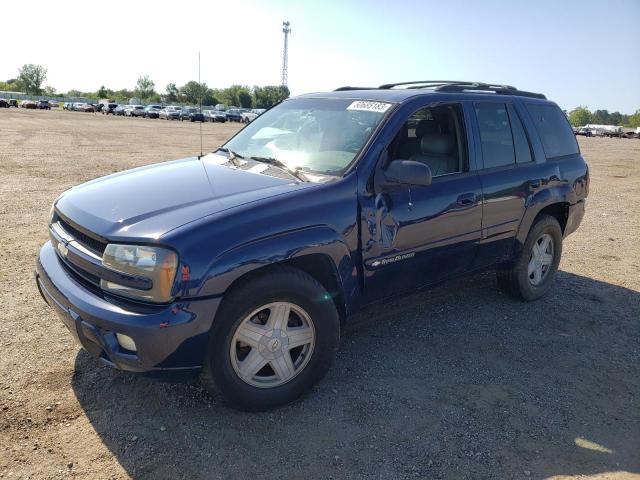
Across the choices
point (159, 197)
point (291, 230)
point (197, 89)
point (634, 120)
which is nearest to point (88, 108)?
point (197, 89)

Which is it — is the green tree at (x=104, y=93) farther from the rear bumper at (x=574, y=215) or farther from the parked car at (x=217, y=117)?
the rear bumper at (x=574, y=215)

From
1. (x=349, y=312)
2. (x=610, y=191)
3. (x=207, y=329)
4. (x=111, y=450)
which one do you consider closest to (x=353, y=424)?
(x=349, y=312)

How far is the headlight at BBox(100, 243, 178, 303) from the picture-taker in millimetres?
2525

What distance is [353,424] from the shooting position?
3.00m

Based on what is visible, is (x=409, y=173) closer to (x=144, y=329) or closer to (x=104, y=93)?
(x=144, y=329)

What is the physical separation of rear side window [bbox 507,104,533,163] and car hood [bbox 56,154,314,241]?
7.48 ft

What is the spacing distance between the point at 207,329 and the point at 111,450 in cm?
83

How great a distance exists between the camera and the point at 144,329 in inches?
98.3

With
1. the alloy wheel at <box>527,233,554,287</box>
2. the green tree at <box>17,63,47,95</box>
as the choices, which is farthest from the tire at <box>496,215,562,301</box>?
the green tree at <box>17,63,47,95</box>

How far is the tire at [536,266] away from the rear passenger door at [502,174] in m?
0.23

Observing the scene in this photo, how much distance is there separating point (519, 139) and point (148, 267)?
345 cm

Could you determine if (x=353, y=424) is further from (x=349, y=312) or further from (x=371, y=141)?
(x=371, y=141)

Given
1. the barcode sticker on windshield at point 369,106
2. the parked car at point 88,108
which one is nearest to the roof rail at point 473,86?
the barcode sticker on windshield at point 369,106

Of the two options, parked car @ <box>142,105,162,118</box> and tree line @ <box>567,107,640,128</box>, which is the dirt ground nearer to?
parked car @ <box>142,105,162,118</box>
